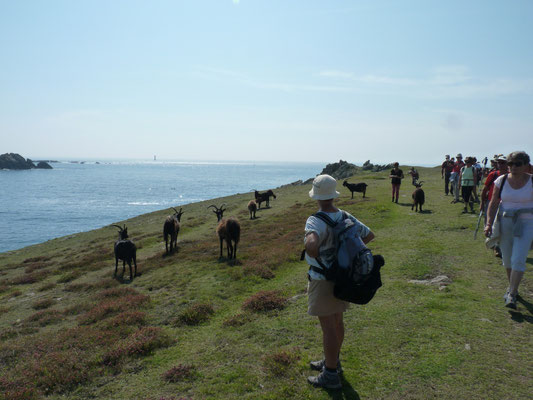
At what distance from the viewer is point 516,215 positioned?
7238 millimetres

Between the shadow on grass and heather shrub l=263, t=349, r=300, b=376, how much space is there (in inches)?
38.5

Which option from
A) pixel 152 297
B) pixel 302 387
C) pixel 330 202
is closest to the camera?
pixel 330 202

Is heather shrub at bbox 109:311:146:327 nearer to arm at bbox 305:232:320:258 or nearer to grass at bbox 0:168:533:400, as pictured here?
grass at bbox 0:168:533:400

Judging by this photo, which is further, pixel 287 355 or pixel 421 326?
pixel 421 326

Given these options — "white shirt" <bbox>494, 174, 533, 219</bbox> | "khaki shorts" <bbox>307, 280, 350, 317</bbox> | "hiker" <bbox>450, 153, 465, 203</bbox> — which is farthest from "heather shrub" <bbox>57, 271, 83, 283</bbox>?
"hiker" <bbox>450, 153, 465, 203</bbox>

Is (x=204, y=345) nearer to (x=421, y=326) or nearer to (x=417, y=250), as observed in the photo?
(x=421, y=326)

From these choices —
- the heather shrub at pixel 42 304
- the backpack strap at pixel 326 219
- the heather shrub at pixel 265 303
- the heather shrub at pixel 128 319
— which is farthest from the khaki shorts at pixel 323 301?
the heather shrub at pixel 42 304

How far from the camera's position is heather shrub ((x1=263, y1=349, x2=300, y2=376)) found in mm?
6094

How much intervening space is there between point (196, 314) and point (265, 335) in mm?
2599

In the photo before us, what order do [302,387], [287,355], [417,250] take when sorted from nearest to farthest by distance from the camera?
1. [302,387]
2. [287,355]
3. [417,250]

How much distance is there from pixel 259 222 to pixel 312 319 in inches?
744

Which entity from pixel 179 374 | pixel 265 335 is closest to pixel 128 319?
pixel 179 374

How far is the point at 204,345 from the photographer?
774 cm

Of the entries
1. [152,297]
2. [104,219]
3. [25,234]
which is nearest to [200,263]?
[152,297]
